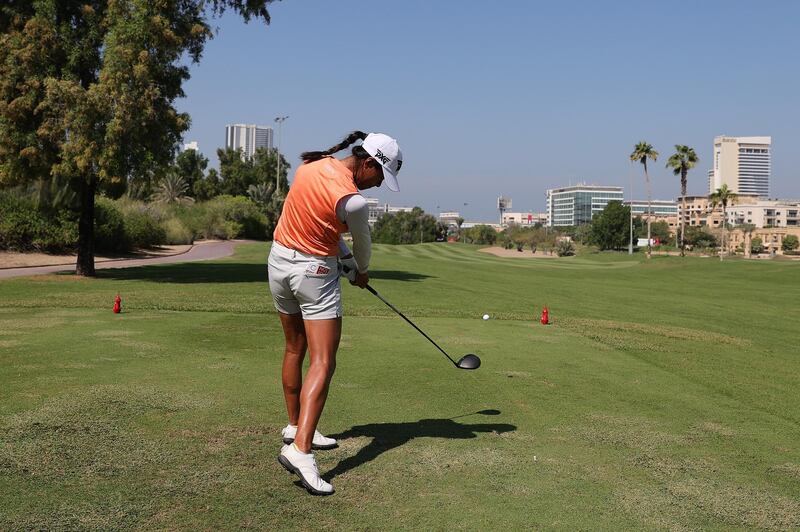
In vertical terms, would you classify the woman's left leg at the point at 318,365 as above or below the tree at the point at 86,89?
below

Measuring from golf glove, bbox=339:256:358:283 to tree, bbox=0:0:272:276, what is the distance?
1982cm

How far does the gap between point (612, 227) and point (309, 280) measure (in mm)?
145533

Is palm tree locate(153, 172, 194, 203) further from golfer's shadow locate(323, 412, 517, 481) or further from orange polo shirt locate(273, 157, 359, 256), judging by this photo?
orange polo shirt locate(273, 157, 359, 256)

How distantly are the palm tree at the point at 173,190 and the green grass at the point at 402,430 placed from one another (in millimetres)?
92200

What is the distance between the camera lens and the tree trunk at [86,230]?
2575 centimetres

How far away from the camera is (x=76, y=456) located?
16.6 feet

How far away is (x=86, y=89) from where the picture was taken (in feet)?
81.3

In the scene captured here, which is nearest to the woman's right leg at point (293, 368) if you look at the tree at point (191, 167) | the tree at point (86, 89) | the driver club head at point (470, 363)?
the driver club head at point (470, 363)

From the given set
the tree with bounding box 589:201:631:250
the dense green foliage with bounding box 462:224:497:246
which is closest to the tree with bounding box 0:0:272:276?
the tree with bounding box 589:201:631:250

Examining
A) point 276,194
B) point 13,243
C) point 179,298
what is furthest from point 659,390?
point 276,194

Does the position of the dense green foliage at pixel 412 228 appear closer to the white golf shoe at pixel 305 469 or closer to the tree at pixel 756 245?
the tree at pixel 756 245

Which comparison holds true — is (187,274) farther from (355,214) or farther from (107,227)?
(355,214)

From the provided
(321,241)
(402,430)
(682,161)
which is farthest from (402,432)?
(682,161)

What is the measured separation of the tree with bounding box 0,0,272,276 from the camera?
74.6 feet
